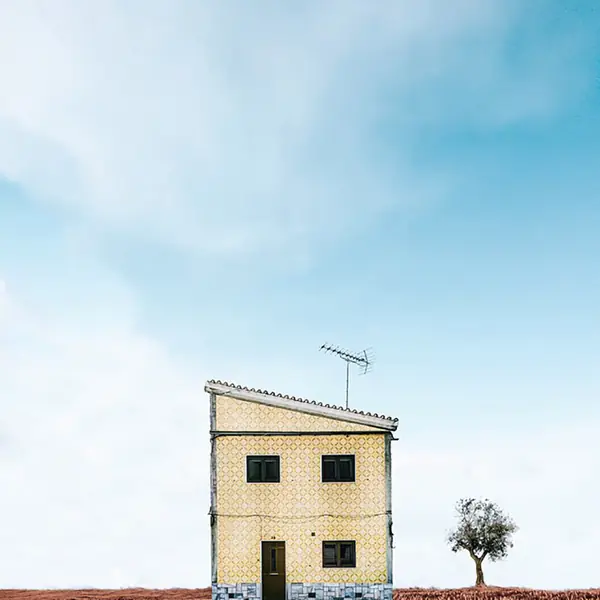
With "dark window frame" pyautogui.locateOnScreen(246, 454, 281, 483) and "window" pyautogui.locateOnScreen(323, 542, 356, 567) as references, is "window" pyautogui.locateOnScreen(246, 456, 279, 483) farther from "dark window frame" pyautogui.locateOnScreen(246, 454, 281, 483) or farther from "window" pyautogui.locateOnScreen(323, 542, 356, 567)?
"window" pyautogui.locateOnScreen(323, 542, 356, 567)

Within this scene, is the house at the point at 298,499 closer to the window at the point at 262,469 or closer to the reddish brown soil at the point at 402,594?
the window at the point at 262,469

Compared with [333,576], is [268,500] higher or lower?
higher

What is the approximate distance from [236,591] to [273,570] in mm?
1322

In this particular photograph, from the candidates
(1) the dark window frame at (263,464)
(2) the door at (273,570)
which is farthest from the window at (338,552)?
(1) the dark window frame at (263,464)

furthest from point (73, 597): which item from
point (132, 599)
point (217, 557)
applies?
point (217, 557)

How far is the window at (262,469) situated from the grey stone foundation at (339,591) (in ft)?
11.0

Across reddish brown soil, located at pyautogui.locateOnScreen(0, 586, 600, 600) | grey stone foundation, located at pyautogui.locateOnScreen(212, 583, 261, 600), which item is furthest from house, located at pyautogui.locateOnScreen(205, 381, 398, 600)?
reddish brown soil, located at pyautogui.locateOnScreen(0, 586, 600, 600)

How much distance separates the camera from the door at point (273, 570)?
1121 inches

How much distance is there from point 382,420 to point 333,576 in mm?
5107

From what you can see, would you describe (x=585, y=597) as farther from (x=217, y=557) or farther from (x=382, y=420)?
(x=217, y=557)

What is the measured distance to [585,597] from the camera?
3419 centimetres

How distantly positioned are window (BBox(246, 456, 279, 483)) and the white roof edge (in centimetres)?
176

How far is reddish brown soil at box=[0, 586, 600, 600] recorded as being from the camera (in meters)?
34.3

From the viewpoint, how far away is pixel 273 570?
2856 centimetres
